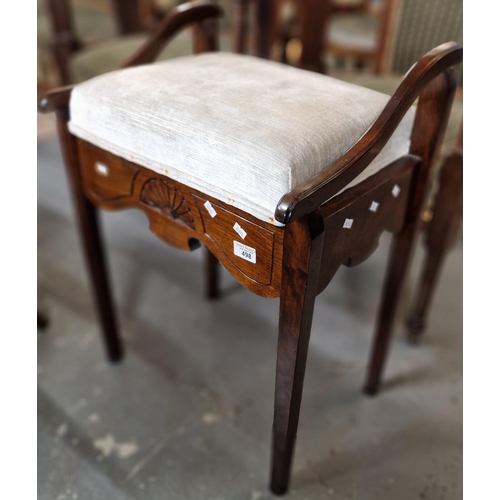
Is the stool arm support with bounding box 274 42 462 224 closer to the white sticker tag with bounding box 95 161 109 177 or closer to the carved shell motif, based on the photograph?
the carved shell motif

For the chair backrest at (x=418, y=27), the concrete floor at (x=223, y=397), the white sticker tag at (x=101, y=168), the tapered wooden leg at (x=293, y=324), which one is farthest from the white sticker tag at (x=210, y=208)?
the chair backrest at (x=418, y=27)

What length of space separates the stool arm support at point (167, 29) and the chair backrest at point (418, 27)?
461mm

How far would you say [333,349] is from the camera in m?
1.18

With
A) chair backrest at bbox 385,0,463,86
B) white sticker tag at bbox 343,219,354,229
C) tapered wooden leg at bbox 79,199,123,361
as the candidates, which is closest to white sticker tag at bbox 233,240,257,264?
white sticker tag at bbox 343,219,354,229

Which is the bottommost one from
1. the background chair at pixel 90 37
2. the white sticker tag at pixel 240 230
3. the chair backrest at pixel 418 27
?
the background chair at pixel 90 37

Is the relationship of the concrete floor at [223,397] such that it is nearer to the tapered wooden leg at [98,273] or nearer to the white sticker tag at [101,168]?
the tapered wooden leg at [98,273]

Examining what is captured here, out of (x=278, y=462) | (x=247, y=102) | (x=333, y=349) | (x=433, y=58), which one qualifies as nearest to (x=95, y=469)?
(x=278, y=462)

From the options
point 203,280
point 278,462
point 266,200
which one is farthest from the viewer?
point 203,280

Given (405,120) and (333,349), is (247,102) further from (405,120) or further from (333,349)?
(333,349)

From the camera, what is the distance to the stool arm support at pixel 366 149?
52 cm

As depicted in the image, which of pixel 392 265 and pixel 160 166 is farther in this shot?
pixel 392 265

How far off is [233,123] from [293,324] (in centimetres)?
26

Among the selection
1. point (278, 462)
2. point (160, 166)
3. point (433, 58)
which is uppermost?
point (433, 58)

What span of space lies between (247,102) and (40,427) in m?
0.76
